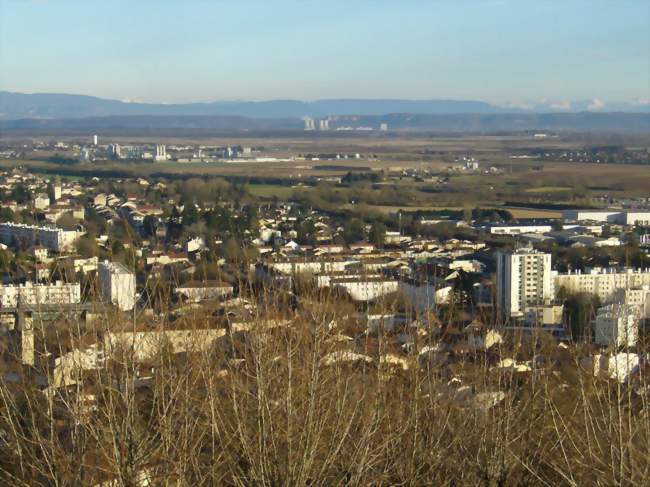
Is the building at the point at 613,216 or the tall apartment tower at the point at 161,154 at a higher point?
the building at the point at 613,216

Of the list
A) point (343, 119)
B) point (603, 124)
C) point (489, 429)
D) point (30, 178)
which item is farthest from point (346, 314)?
point (343, 119)

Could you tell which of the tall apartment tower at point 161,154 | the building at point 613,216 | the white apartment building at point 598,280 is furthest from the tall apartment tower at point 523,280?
the tall apartment tower at point 161,154

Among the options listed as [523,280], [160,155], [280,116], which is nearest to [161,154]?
[160,155]

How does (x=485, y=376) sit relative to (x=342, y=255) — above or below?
above

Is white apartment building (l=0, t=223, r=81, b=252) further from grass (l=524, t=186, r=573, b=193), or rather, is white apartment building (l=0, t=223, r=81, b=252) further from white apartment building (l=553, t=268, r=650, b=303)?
grass (l=524, t=186, r=573, b=193)

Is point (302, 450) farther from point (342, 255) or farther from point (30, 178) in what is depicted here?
point (30, 178)

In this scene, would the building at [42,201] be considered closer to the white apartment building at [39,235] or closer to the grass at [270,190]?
the white apartment building at [39,235]
